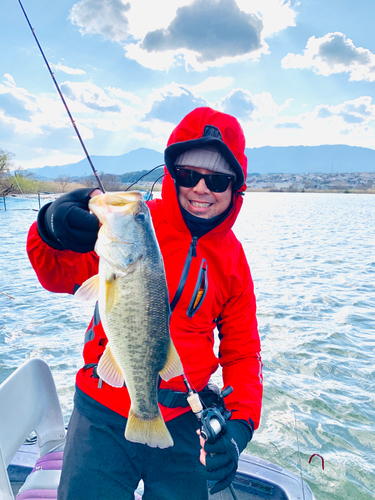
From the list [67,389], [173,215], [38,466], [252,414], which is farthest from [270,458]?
[173,215]

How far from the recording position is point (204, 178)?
271cm

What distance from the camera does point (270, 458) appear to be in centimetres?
456

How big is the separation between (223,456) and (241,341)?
2.91 ft

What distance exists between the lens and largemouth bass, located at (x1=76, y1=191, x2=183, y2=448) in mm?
1901

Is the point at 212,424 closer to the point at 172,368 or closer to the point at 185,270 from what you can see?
the point at 172,368

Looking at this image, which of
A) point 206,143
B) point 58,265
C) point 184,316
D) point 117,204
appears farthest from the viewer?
point 206,143

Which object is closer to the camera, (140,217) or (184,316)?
(140,217)

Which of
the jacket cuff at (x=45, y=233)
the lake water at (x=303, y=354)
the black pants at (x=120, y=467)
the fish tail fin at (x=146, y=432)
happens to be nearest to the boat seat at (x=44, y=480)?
the black pants at (x=120, y=467)

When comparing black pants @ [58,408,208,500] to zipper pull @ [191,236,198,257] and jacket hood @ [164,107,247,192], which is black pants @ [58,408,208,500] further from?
jacket hood @ [164,107,247,192]

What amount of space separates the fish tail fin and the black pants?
40cm

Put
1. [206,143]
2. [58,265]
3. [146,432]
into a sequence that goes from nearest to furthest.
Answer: [146,432], [58,265], [206,143]

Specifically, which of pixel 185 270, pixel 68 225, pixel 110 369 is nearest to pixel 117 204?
pixel 68 225

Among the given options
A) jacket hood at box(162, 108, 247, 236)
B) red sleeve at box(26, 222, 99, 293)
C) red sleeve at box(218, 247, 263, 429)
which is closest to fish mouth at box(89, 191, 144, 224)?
red sleeve at box(26, 222, 99, 293)

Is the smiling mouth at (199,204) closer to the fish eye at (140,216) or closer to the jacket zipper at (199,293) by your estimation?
the jacket zipper at (199,293)
